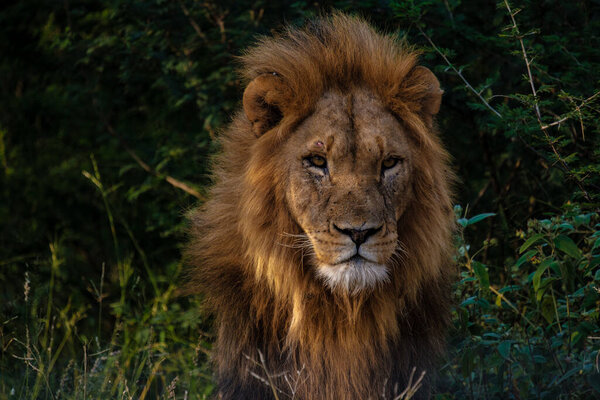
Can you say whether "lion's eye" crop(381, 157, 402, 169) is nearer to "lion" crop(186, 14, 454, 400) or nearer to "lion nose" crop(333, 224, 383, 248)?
Result: "lion" crop(186, 14, 454, 400)

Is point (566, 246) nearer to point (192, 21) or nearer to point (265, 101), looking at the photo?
point (265, 101)

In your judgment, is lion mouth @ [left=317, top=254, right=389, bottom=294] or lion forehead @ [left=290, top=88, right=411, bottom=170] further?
lion forehead @ [left=290, top=88, right=411, bottom=170]

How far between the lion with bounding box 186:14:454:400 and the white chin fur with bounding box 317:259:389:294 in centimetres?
1

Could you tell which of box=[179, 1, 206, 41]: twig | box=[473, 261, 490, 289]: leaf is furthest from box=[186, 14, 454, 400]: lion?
box=[179, 1, 206, 41]: twig

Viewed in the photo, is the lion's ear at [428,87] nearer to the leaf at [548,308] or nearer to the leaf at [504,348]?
the leaf at [504,348]

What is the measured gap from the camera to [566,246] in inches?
127

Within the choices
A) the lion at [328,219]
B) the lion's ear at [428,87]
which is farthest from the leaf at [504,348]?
the lion's ear at [428,87]

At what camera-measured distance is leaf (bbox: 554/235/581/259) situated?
10.6ft

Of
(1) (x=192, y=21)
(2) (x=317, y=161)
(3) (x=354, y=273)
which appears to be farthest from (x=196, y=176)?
(3) (x=354, y=273)

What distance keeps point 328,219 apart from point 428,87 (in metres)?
0.73

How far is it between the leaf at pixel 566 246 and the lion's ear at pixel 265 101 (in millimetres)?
1267

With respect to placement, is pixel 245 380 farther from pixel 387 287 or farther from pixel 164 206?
pixel 164 206

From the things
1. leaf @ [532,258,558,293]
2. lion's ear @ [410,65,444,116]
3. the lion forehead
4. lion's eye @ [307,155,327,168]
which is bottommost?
leaf @ [532,258,558,293]

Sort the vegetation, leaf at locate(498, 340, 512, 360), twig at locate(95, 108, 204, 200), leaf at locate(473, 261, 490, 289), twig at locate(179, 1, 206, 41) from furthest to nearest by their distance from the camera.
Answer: twig at locate(95, 108, 204, 200) → twig at locate(179, 1, 206, 41) → the vegetation → leaf at locate(473, 261, 490, 289) → leaf at locate(498, 340, 512, 360)
